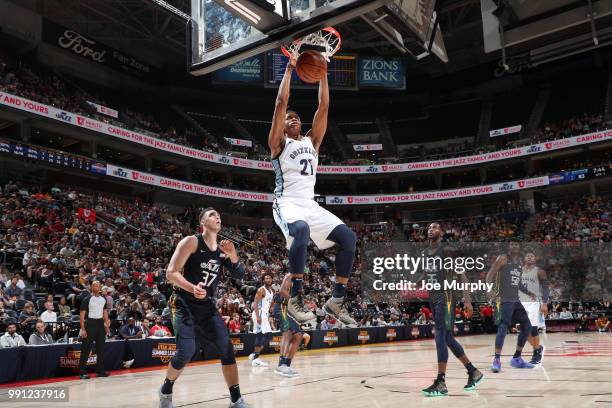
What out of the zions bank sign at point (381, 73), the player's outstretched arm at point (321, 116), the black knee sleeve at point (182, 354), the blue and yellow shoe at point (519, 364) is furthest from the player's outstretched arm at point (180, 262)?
the zions bank sign at point (381, 73)

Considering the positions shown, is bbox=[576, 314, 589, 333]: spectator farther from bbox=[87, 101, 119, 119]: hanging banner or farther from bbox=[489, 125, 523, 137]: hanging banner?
bbox=[87, 101, 119, 119]: hanging banner

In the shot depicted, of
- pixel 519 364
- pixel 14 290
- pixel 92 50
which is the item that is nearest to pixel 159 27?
pixel 92 50

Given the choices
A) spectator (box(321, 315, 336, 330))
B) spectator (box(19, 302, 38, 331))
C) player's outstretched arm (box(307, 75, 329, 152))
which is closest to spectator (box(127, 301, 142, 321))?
spectator (box(19, 302, 38, 331))

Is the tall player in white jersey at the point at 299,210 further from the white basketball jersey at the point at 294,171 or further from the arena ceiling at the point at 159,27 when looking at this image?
the arena ceiling at the point at 159,27

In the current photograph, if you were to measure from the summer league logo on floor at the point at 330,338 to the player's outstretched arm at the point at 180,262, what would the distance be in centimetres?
1425

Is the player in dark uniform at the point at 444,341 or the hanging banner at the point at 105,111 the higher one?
the hanging banner at the point at 105,111

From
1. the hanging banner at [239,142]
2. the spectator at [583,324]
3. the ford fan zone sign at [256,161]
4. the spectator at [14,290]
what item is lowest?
the spectator at [583,324]

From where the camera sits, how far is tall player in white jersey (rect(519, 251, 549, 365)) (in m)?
10.2

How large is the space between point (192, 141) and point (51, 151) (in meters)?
10.7

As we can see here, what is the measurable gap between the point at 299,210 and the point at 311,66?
54.8 inches

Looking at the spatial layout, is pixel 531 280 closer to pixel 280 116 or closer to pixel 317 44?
pixel 317 44

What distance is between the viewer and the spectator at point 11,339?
36.4ft

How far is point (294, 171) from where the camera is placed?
5.64 meters

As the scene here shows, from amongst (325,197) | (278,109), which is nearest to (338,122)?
(325,197)
